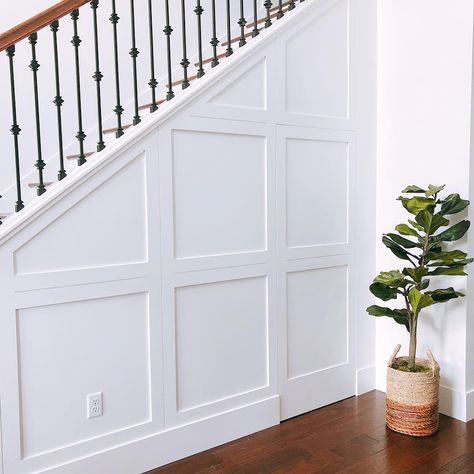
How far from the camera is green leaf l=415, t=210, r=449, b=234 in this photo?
8.69 feet

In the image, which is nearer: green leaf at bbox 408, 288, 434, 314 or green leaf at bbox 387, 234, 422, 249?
green leaf at bbox 408, 288, 434, 314

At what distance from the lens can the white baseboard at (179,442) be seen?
2.32 metres

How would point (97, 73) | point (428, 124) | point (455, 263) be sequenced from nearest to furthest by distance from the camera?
point (97, 73), point (455, 263), point (428, 124)

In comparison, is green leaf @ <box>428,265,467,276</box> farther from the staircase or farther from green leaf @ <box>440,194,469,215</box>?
the staircase

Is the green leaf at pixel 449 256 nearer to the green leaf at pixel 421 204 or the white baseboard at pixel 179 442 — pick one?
the green leaf at pixel 421 204

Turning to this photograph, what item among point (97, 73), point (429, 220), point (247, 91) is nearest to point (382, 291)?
point (429, 220)

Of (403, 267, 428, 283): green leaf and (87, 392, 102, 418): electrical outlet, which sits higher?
(403, 267, 428, 283): green leaf

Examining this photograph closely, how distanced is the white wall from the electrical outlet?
1881 millimetres

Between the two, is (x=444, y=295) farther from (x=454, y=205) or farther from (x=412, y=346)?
(x=454, y=205)

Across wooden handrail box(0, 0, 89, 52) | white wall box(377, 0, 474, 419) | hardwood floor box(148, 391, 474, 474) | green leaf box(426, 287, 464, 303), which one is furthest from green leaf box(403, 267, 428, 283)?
wooden handrail box(0, 0, 89, 52)

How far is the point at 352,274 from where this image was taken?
128 inches

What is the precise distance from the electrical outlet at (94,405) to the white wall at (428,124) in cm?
188

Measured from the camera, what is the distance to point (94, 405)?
2.31 metres

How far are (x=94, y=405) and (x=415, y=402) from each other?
5.36ft
